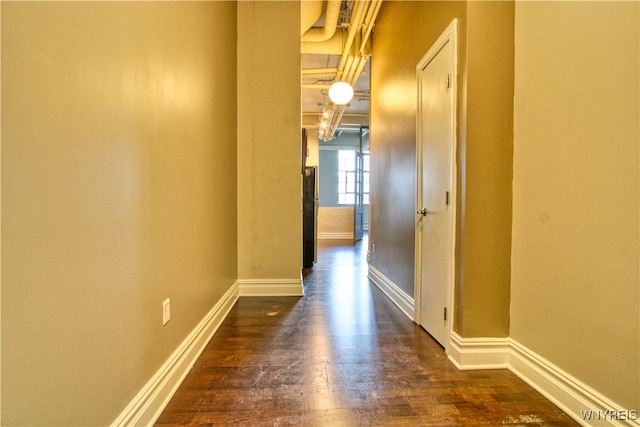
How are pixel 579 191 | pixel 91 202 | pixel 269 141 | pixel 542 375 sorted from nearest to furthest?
pixel 91 202 < pixel 579 191 < pixel 542 375 < pixel 269 141

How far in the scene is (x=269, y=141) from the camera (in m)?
3.29

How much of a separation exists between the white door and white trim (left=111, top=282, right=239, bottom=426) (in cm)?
159

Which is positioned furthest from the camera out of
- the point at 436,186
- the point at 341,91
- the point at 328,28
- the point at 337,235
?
the point at 337,235

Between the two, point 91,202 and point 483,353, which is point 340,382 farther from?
point 91,202

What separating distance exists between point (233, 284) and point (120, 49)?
7.68 ft

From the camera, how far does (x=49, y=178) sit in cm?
82

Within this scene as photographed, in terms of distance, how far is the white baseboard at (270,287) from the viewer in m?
3.31

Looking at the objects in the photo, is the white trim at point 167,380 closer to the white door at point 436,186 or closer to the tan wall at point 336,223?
the white door at point 436,186

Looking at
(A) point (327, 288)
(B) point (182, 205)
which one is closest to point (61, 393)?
(B) point (182, 205)

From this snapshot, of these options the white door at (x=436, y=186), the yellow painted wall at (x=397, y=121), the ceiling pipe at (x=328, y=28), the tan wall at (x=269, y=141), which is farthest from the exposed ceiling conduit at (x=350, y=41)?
the white door at (x=436, y=186)

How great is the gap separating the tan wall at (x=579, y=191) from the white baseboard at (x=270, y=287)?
6.84 feet

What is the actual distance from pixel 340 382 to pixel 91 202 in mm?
1437

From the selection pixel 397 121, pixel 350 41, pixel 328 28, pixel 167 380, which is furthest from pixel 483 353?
pixel 328 28

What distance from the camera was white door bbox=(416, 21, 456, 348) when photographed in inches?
77.9
